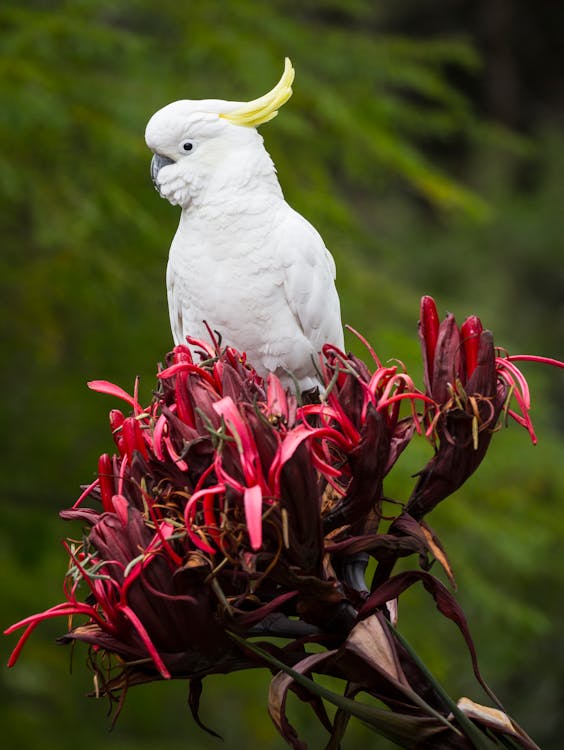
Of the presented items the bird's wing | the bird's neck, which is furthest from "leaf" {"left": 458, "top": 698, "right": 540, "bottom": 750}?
the bird's neck

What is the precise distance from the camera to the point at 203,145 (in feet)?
9.04

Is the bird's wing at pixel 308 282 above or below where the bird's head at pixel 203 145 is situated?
below

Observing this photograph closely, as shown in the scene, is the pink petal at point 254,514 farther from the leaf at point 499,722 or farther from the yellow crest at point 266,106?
the yellow crest at point 266,106

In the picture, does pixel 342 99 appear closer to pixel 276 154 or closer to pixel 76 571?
pixel 276 154

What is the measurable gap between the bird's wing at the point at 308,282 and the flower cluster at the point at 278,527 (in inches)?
29.2

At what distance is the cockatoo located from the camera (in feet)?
8.98

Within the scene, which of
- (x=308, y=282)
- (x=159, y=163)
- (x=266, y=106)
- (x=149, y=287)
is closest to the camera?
(x=266, y=106)

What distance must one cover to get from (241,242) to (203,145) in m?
0.27

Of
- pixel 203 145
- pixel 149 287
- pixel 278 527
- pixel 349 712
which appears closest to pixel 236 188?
pixel 203 145

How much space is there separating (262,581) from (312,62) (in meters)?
4.41

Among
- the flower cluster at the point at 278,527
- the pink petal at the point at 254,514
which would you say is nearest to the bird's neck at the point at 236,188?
the flower cluster at the point at 278,527

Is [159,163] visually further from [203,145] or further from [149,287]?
[149,287]

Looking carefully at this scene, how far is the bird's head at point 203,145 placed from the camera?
8.87 ft

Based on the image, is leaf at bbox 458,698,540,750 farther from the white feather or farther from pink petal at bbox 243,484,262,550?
the white feather
